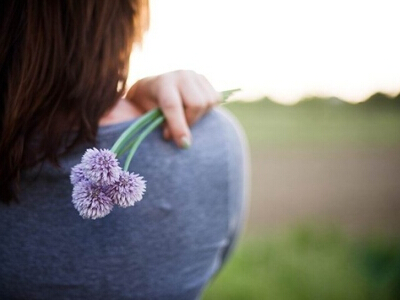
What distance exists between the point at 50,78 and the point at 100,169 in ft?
0.73

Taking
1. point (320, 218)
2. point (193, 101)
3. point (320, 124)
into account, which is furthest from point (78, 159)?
point (320, 124)

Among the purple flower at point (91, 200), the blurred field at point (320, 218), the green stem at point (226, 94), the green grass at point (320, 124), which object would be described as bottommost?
the green grass at point (320, 124)

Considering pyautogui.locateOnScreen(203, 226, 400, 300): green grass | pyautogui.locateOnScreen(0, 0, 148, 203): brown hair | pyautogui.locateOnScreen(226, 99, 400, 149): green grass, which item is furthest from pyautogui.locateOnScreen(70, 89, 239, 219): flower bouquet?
pyautogui.locateOnScreen(226, 99, 400, 149): green grass

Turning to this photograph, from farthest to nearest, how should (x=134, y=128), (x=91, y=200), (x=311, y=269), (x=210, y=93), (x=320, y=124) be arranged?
1. (x=320, y=124)
2. (x=311, y=269)
3. (x=210, y=93)
4. (x=134, y=128)
5. (x=91, y=200)

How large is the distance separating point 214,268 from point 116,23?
1.64 feet

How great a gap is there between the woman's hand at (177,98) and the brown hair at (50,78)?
57mm

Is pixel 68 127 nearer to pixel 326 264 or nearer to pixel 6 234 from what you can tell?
pixel 6 234

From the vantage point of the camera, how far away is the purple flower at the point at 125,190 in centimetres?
69

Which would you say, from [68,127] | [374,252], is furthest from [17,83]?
[374,252]

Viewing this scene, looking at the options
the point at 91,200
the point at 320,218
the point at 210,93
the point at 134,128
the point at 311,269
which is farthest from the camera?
the point at 320,218

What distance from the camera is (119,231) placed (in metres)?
0.84

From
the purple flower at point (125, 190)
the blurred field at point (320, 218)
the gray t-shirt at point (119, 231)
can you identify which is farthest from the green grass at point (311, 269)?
the purple flower at point (125, 190)

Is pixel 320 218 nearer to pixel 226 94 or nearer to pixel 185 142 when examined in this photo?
pixel 226 94

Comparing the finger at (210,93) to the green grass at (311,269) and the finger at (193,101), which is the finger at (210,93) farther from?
the green grass at (311,269)
